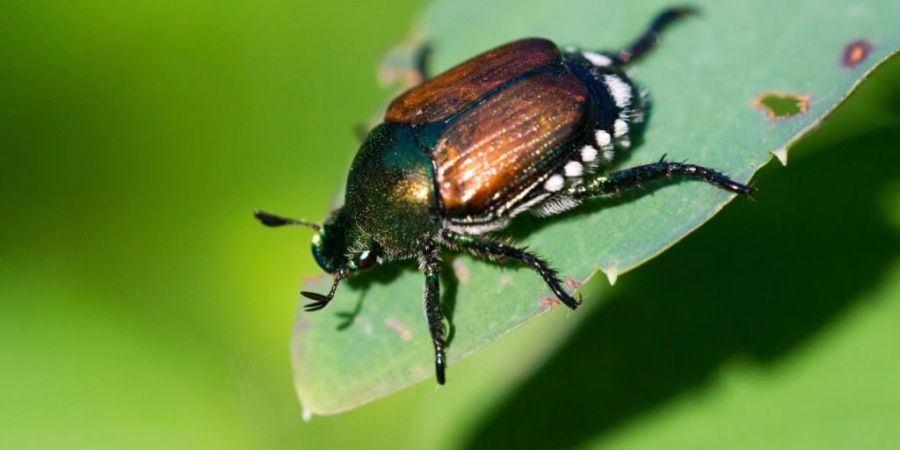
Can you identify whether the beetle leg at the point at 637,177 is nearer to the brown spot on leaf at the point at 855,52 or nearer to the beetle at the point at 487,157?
the beetle at the point at 487,157

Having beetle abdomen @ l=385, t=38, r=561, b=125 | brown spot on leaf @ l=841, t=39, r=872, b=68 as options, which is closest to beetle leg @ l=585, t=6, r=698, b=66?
beetle abdomen @ l=385, t=38, r=561, b=125

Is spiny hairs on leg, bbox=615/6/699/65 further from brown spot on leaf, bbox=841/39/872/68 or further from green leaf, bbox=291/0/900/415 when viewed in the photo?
brown spot on leaf, bbox=841/39/872/68

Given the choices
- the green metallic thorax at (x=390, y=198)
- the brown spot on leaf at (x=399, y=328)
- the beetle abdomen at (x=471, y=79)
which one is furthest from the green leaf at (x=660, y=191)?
the beetle abdomen at (x=471, y=79)

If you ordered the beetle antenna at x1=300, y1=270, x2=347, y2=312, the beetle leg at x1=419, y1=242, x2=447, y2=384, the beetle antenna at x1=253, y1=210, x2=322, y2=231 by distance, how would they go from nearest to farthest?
the beetle leg at x1=419, y1=242, x2=447, y2=384
the beetle antenna at x1=300, y1=270, x2=347, y2=312
the beetle antenna at x1=253, y1=210, x2=322, y2=231

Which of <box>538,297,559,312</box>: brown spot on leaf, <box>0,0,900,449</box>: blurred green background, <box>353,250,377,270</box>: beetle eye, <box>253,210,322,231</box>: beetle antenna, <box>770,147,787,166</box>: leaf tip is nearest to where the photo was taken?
<box>770,147,787,166</box>: leaf tip

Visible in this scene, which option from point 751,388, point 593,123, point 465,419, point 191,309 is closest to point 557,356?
point 465,419

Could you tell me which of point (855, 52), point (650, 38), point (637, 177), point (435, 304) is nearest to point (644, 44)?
point (650, 38)

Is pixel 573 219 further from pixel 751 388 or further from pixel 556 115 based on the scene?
pixel 751 388
